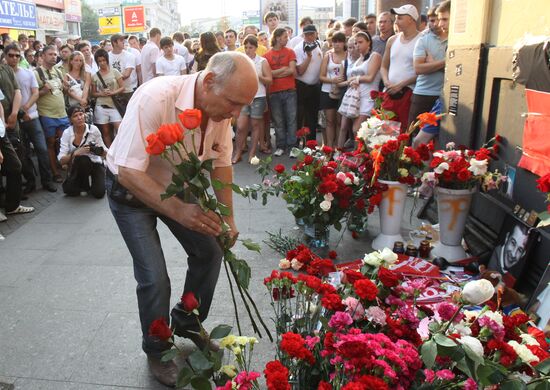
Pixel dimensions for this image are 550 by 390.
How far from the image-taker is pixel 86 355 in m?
2.90

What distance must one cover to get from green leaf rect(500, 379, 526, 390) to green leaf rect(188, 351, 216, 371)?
2.75 ft

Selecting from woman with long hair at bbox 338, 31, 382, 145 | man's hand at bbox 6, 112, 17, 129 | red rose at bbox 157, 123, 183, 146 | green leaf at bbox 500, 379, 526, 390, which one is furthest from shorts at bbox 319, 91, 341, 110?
green leaf at bbox 500, 379, 526, 390

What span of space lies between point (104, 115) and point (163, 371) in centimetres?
609

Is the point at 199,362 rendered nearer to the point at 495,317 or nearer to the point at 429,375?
the point at 429,375

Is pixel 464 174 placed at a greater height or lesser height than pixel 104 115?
greater

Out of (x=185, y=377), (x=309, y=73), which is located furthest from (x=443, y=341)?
(x=309, y=73)

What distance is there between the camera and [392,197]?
4.15 metres

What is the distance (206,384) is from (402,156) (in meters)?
2.92

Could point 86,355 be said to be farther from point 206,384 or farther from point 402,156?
point 402,156

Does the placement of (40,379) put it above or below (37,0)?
below

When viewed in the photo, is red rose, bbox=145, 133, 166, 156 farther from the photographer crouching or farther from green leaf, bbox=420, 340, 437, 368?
the photographer crouching

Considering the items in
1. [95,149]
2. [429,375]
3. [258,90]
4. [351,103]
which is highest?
[258,90]

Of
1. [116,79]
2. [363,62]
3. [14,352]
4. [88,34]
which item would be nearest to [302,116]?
[363,62]

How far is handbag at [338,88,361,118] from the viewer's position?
671cm
